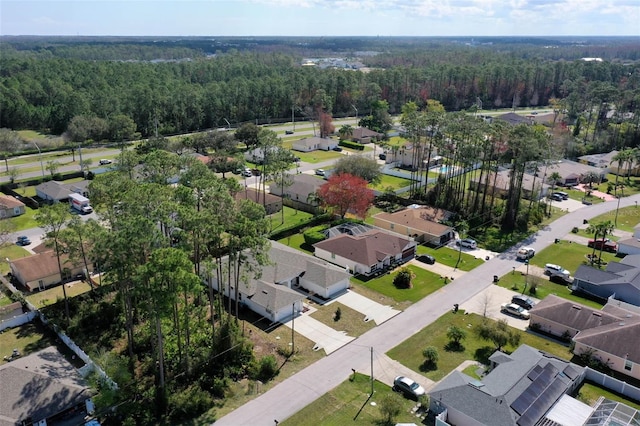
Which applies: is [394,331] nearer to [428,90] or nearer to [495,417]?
[495,417]

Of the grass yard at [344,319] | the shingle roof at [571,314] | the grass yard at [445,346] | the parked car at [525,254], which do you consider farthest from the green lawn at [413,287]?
the parked car at [525,254]

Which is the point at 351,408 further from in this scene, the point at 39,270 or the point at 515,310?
the point at 39,270

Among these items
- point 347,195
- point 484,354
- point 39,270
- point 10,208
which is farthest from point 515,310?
point 10,208

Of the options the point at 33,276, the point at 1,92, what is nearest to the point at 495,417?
the point at 33,276

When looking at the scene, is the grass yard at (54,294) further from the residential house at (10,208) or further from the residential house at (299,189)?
the residential house at (299,189)

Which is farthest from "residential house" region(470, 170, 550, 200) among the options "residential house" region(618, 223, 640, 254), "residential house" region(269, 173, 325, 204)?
"residential house" region(269, 173, 325, 204)

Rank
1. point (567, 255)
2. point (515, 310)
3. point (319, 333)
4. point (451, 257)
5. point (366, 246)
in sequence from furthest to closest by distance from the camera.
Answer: point (567, 255) → point (451, 257) → point (366, 246) → point (515, 310) → point (319, 333)

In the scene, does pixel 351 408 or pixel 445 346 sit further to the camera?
pixel 445 346
